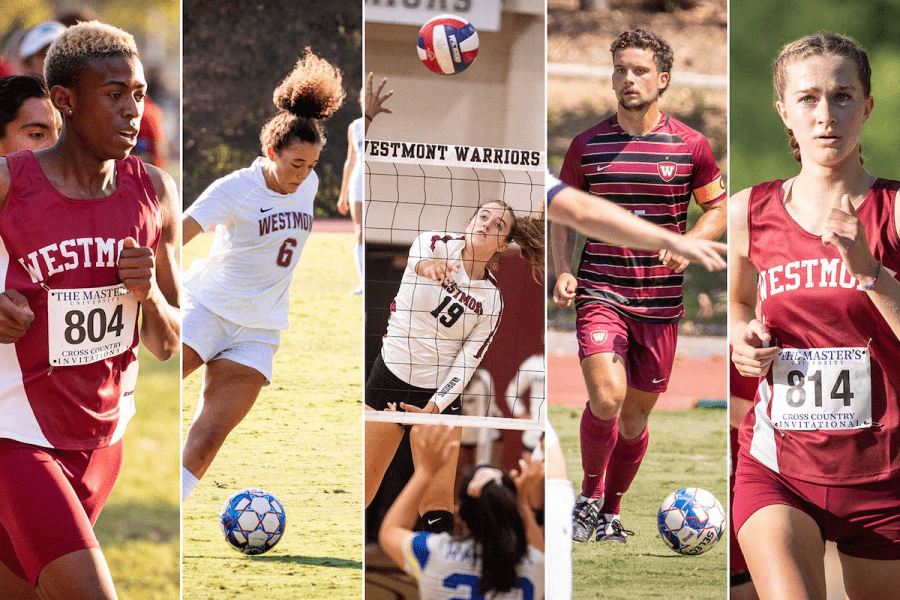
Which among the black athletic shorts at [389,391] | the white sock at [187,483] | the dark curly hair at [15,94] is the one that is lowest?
the white sock at [187,483]

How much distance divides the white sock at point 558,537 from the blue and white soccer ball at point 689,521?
44 cm

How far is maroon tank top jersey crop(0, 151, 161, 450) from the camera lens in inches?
146

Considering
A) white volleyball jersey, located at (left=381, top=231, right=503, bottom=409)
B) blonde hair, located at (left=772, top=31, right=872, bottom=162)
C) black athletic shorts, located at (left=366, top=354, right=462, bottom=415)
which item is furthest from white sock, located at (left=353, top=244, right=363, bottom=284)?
blonde hair, located at (left=772, top=31, right=872, bottom=162)

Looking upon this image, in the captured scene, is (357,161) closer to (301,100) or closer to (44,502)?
(301,100)

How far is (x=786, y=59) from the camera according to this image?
4.50 metres

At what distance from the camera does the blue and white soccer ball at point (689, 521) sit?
15.7 ft

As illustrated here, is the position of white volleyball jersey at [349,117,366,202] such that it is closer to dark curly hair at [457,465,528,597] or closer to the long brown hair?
the long brown hair

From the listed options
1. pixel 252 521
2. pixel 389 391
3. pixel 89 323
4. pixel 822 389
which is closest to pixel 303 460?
pixel 252 521

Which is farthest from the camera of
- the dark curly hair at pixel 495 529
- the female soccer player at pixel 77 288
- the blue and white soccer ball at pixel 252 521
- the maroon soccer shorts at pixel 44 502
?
the blue and white soccer ball at pixel 252 521

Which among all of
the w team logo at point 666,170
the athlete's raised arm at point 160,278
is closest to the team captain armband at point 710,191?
the w team logo at point 666,170

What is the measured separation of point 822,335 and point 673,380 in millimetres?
762

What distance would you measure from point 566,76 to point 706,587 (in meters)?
2.42

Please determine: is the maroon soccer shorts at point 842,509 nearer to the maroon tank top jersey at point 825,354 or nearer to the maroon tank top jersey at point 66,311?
the maroon tank top jersey at point 825,354

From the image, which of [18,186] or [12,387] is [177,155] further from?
[12,387]
